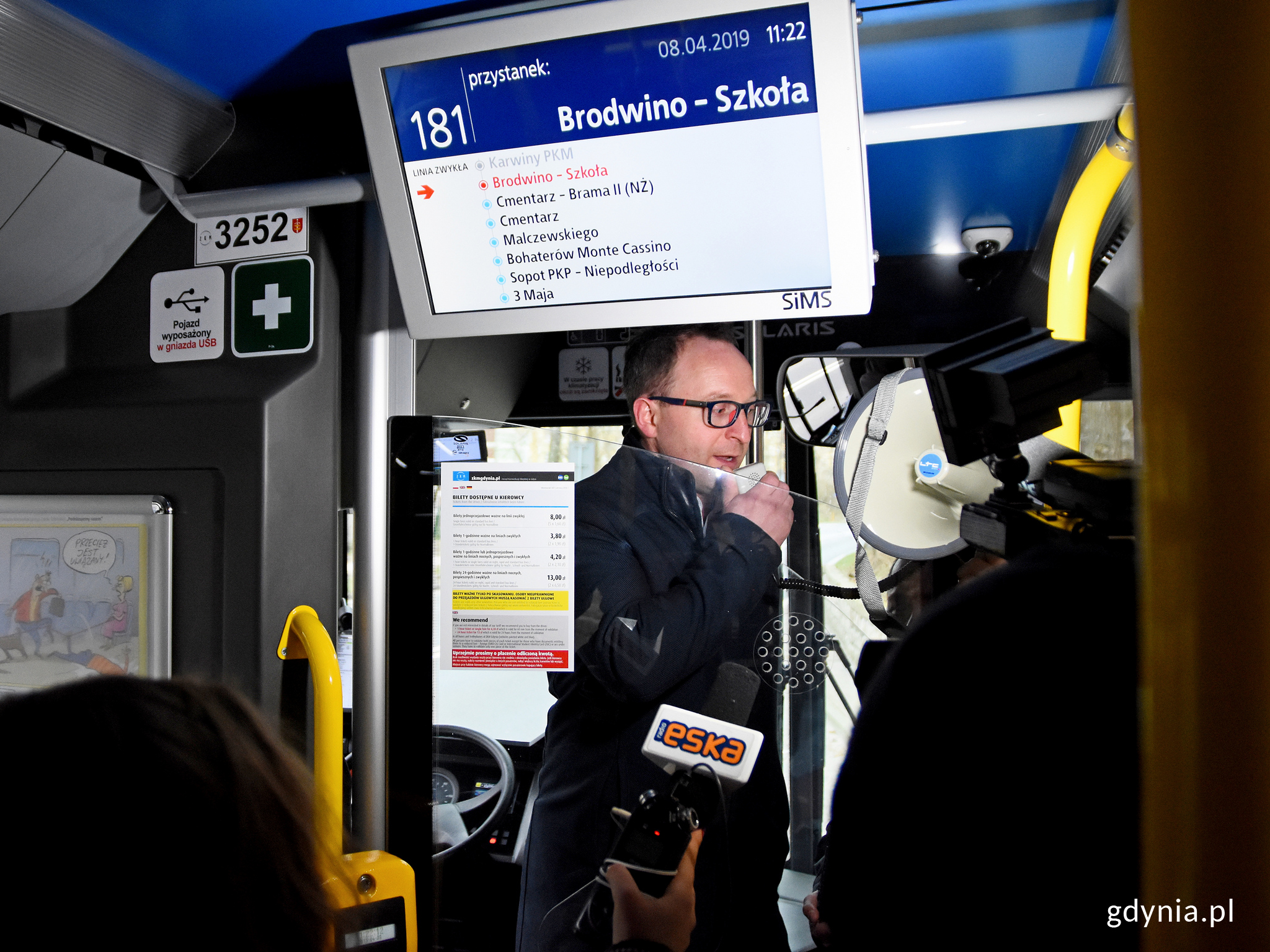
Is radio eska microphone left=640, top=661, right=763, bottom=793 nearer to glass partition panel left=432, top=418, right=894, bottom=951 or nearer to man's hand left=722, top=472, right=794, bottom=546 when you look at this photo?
glass partition panel left=432, top=418, right=894, bottom=951

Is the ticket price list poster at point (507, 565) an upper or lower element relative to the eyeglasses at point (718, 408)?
lower

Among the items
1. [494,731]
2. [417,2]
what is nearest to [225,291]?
[417,2]

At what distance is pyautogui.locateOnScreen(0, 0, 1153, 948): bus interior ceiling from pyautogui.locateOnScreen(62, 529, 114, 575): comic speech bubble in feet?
0.32

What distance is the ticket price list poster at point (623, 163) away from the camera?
1.42m

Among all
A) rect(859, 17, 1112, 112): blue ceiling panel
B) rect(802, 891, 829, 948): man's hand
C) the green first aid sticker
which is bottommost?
rect(802, 891, 829, 948): man's hand

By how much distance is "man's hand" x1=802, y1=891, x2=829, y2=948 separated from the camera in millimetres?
1441

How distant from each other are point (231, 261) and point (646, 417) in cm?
97

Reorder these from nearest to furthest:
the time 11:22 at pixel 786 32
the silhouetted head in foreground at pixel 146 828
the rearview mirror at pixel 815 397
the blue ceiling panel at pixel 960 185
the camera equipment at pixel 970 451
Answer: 1. the silhouetted head in foreground at pixel 146 828
2. the camera equipment at pixel 970 451
3. the time 11:22 at pixel 786 32
4. the rearview mirror at pixel 815 397
5. the blue ceiling panel at pixel 960 185

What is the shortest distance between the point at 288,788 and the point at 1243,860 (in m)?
0.67

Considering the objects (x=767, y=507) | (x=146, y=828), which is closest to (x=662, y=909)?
(x=767, y=507)

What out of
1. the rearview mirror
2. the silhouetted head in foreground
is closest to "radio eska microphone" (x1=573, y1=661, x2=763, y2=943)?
the rearview mirror

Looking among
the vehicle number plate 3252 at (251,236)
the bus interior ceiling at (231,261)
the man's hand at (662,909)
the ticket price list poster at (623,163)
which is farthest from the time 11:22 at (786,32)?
the man's hand at (662,909)

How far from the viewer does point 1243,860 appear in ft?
1.02

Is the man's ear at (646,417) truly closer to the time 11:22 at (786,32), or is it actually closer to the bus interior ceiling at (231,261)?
the bus interior ceiling at (231,261)
